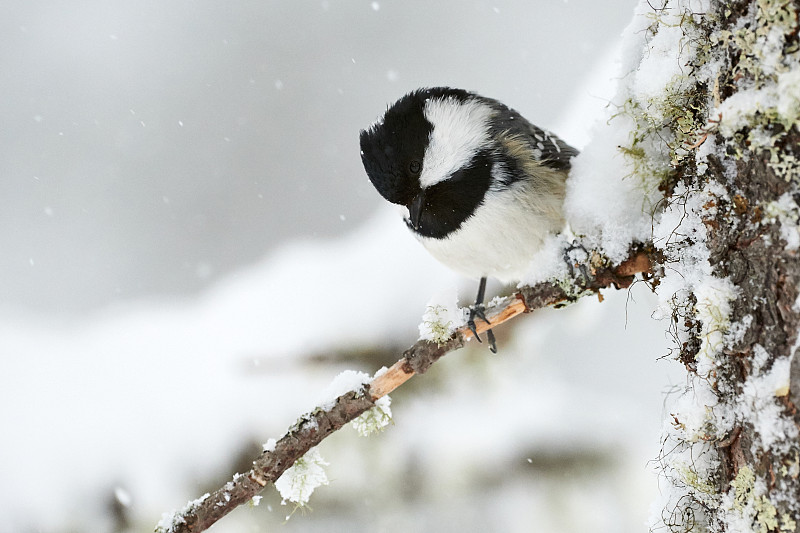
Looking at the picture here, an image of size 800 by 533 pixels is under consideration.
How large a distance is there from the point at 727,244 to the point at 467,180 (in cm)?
84

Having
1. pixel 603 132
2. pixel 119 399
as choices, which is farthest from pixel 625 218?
pixel 119 399

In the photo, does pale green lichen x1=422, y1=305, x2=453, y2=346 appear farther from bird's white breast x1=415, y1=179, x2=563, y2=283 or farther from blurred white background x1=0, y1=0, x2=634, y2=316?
blurred white background x1=0, y1=0, x2=634, y2=316

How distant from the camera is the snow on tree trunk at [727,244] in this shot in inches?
29.8

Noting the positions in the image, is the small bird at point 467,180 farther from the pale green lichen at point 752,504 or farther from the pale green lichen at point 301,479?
the pale green lichen at point 752,504

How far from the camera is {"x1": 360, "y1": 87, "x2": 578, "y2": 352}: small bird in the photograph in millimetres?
1602

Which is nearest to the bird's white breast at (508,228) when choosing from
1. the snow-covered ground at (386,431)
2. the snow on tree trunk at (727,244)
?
the snow on tree trunk at (727,244)

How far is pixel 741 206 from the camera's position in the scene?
2.78 feet

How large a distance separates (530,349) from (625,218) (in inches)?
47.4

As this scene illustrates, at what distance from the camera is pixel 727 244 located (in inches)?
34.3

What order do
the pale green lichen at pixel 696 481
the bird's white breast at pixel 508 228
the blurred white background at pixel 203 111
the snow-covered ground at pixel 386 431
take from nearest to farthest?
1. the pale green lichen at pixel 696 481
2. the bird's white breast at pixel 508 228
3. the snow-covered ground at pixel 386 431
4. the blurred white background at pixel 203 111

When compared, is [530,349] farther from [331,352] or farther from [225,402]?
[225,402]

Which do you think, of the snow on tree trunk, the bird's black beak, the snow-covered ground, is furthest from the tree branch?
the snow-covered ground

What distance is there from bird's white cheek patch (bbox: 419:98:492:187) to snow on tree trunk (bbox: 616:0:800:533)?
59 cm

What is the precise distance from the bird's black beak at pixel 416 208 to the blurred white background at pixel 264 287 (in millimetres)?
527
